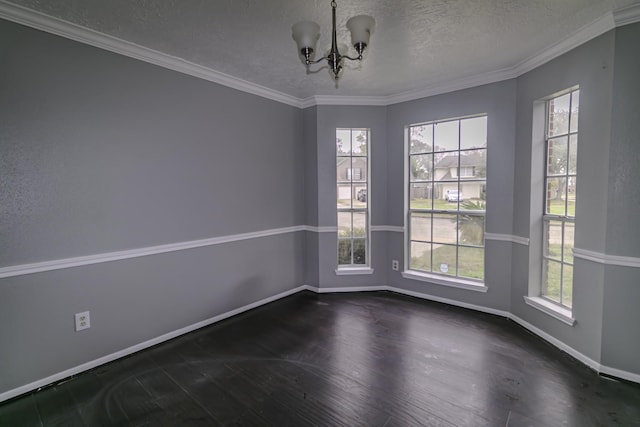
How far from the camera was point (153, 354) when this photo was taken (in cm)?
262

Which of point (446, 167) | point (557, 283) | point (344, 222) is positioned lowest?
point (557, 283)

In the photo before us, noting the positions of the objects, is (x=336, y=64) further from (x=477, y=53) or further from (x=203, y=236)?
(x=203, y=236)

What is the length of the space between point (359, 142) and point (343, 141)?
222mm

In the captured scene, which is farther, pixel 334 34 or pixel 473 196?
pixel 473 196

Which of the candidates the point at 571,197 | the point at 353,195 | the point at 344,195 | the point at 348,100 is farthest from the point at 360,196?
the point at 571,197

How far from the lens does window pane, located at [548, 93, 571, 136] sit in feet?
9.04

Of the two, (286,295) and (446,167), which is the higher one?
(446,167)

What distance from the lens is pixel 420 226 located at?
3.98 metres

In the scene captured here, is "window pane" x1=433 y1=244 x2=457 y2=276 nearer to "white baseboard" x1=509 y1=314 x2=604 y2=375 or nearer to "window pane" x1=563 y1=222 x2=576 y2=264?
"white baseboard" x1=509 y1=314 x2=604 y2=375

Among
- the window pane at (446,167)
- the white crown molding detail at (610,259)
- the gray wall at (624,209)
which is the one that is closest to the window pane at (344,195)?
the window pane at (446,167)

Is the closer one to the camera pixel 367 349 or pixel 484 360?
pixel 484 360

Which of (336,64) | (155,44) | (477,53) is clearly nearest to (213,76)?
(155,44)

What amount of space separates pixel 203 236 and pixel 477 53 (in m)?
3.20

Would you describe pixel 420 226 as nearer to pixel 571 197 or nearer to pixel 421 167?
pixel 421 167
